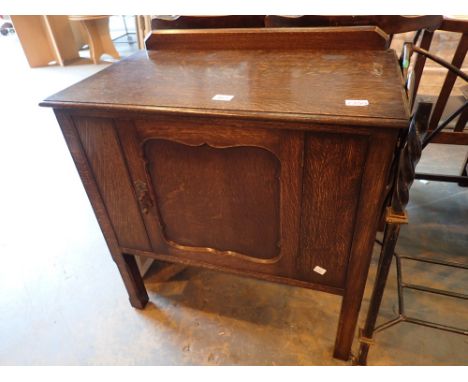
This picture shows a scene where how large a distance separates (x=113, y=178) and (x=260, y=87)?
475 mm

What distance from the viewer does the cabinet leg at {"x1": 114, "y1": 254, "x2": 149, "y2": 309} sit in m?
1.16

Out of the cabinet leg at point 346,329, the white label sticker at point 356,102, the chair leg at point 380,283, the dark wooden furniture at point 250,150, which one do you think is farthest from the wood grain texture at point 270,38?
the cabinet leg at point 346,329

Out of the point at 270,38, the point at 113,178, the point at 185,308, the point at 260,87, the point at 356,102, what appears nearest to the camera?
the point at 356,102

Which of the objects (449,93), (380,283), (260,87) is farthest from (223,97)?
(449,93)

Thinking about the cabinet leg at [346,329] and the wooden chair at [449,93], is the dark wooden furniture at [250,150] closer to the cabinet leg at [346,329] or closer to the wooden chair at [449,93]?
the cabinet leg at [346,329]

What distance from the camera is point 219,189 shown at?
86 cm

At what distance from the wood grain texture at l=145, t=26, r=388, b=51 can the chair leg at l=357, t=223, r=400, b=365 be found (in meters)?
0.57

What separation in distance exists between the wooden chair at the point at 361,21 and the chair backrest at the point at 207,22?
0.17ft

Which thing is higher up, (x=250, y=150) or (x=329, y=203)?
(x=250, y=150)

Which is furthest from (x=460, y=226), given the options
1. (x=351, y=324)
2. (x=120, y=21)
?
(x=120, y=21)

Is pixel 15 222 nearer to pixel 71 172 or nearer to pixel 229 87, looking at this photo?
pixel 71 172

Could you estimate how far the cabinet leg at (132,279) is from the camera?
3.81ft

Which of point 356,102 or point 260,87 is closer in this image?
point 356,102

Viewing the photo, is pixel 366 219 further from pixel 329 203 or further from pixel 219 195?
pixel 219 195
